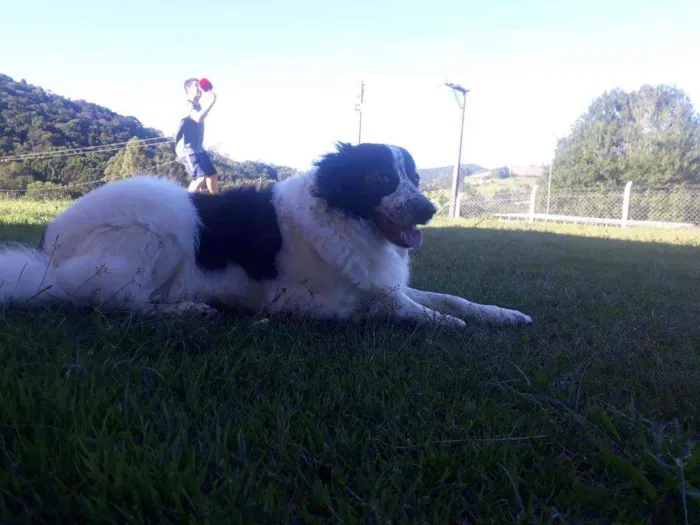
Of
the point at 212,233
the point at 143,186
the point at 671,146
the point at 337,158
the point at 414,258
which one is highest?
the point at 671,146

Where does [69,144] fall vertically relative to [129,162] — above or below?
above

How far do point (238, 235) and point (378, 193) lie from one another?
96cm

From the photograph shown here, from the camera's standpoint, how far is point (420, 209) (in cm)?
320

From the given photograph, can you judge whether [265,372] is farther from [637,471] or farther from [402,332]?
[637,471]

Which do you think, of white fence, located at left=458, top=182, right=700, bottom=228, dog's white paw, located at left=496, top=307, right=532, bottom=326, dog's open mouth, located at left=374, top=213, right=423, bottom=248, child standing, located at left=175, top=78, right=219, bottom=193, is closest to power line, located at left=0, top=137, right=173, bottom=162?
child standing, located at left=175, top=78, right=219, bottom=193

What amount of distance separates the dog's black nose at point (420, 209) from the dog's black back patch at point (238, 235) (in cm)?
90

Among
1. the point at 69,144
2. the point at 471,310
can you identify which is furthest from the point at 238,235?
the point at 69,144

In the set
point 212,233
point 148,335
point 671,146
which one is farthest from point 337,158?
point 671,146

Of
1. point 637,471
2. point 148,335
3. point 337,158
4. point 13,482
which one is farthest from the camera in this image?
point 337,158

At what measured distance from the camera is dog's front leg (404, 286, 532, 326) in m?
3.14

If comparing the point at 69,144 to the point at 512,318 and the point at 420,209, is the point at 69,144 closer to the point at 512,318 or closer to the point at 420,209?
the point at 420,209

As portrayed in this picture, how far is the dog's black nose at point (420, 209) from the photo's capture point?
3199 millimetres

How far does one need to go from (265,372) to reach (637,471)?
Result: 1283mm

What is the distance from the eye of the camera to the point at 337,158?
11.0ft
